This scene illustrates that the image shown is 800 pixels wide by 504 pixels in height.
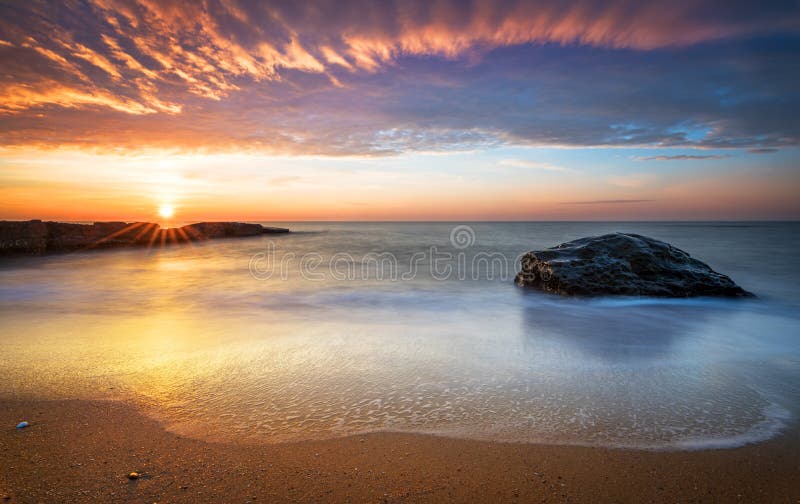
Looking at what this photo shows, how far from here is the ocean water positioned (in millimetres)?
2842

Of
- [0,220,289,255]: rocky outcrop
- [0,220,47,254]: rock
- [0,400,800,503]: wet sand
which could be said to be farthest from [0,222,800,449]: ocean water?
[0,220,289,255]: rocky outcrop

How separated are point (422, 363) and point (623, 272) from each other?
6.35 meters

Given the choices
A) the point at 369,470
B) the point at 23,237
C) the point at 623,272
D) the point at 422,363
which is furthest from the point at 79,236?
the point at 623,272

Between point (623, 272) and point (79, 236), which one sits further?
point (79, 236)

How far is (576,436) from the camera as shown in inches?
104

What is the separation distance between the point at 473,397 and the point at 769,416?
7.30 ft

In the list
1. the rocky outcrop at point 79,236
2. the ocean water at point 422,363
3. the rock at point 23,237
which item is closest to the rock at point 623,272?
the ocean water at point 422,363

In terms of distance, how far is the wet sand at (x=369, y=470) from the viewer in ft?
6.75

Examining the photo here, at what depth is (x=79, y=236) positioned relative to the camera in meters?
19.0

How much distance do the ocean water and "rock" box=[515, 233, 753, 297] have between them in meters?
0.46

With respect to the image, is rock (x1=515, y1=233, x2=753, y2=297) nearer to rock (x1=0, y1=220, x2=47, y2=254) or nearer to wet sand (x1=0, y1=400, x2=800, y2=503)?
wet sand (x1=0, y1=400, x2=800, y2=503)

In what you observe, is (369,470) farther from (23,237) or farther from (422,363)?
(23,237)

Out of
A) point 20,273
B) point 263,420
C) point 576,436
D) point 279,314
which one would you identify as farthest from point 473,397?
point 20,273

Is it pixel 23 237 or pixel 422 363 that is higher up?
pixel 23 237
